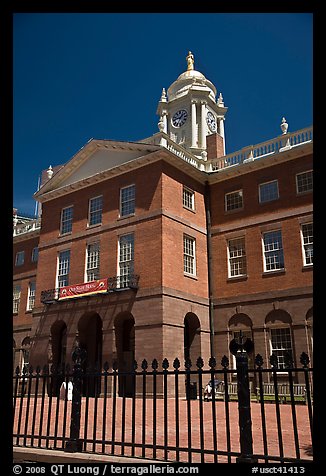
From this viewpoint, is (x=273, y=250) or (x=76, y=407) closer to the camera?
(x=76, y=407)

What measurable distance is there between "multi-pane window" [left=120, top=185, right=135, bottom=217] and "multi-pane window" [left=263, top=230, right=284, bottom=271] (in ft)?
26.7

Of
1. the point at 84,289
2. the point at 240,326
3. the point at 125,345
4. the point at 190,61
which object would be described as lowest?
the point at 125,345

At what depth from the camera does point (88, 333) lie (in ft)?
88.7

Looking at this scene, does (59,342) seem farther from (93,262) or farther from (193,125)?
(193,125)

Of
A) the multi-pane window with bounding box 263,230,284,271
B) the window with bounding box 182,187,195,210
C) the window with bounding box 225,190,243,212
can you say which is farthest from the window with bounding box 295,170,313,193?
the window with bounding box 182,187,195,210

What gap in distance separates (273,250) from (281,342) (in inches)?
203

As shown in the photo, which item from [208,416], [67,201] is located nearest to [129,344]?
[67,201]

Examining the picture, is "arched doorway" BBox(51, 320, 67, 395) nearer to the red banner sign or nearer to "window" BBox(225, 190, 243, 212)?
the red banner sign

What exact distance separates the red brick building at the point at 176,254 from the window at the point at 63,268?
8cm

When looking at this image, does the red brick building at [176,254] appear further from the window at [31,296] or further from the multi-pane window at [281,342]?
the window at [31,296]

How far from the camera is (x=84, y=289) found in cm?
2589

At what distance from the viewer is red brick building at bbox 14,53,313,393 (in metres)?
23.5

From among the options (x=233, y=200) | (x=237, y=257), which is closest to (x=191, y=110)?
(x=233, y=200)
